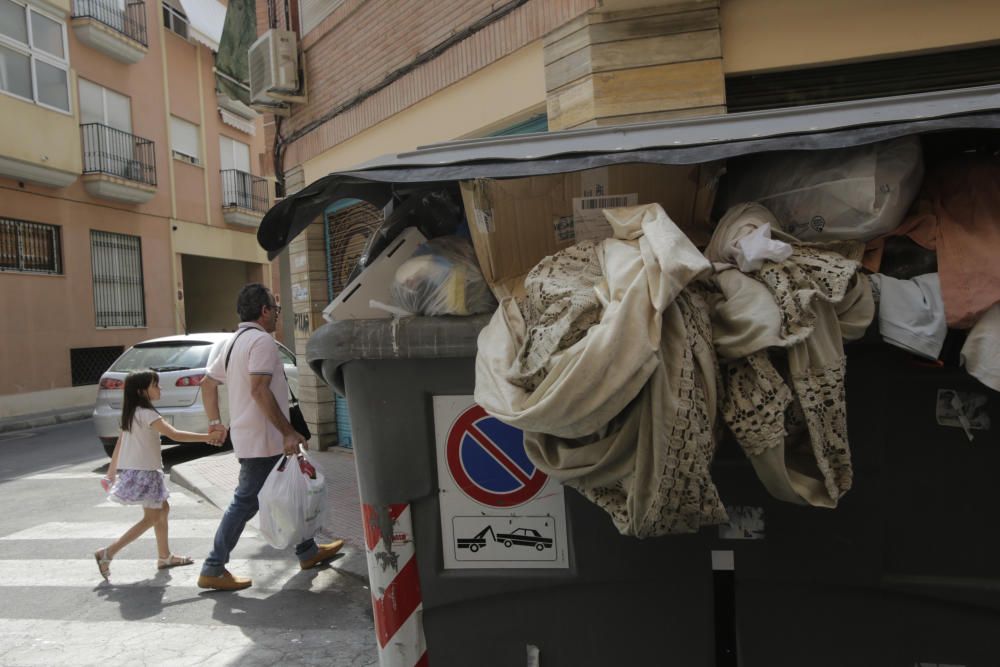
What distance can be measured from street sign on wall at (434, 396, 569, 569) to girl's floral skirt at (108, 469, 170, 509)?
347 centimetres

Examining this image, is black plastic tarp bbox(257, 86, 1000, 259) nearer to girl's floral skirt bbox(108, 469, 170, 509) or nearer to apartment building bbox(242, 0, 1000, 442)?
apartment building bbox(242, 0, 1000, 442)

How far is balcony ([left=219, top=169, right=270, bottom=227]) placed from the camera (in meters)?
21.8

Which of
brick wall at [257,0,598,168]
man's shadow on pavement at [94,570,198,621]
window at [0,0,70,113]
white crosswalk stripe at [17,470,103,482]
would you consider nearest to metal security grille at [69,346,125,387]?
window at [0,0,70,113]

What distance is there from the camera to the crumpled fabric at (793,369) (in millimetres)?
1599

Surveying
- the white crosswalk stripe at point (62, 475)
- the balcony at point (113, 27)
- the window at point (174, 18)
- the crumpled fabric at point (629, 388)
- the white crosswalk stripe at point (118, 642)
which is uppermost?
the window at point (174, 18)

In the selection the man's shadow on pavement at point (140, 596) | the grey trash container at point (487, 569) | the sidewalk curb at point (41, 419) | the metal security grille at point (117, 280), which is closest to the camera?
the grey trash container at point (487, 569)

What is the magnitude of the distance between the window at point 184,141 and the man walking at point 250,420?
17.8m

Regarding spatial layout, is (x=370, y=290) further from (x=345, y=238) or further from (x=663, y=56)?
(x=345, y=238)

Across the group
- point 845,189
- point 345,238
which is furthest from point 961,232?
point 345,238

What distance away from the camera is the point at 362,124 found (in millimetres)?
7605

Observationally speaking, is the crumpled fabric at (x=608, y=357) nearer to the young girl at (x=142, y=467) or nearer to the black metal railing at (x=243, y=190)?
the young girl at (x=142, y=467)

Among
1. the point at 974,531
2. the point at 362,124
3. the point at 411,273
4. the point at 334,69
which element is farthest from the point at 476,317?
the point at 334,69

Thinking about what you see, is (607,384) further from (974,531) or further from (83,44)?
Result: (83,44)

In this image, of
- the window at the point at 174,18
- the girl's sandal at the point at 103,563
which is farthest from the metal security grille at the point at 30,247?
the girl's sandal at the point at 103,563
